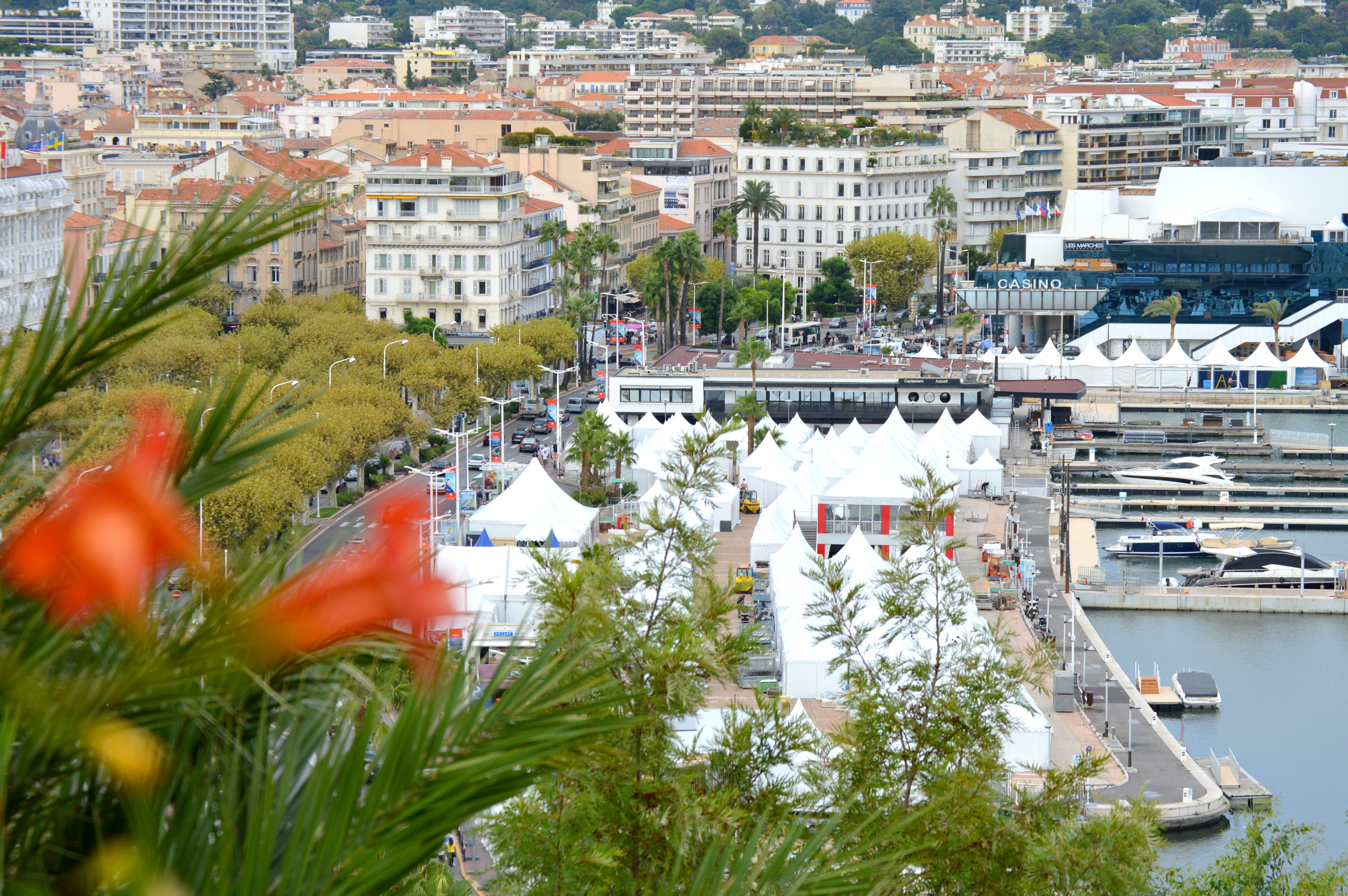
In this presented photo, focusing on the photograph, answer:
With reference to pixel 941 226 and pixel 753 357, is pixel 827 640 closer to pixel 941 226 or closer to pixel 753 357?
pixel 753 357

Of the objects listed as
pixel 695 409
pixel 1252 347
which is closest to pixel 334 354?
pixel 695 409

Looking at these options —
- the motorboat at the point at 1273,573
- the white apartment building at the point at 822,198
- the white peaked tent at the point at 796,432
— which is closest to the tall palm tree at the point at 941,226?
the white apartment building at the point at 822,198

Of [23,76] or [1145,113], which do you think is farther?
[23,76]

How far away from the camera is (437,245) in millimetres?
75812

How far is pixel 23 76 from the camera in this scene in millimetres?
173375

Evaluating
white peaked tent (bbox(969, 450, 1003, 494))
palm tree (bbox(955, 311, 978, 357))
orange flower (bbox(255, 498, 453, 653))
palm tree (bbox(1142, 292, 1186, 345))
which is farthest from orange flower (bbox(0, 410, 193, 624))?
palm tree (bbox(1142, 292, 1186, 345))

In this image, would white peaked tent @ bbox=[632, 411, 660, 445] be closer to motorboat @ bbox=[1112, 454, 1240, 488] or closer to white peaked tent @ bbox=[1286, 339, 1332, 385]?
motorboat @ bbox=[1112, 454, 1240, 488]

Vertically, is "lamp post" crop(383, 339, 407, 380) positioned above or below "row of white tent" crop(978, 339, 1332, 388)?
above

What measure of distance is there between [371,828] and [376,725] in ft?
1.23

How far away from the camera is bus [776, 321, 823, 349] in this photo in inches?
3246

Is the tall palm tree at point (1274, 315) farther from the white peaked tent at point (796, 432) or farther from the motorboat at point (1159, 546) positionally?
the white peaked tent at point (796, 432)

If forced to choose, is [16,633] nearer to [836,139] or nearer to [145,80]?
[836,139]

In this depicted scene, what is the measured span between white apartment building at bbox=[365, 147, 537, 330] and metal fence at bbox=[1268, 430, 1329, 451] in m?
30.1

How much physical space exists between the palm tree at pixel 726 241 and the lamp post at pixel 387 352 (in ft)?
68.1
